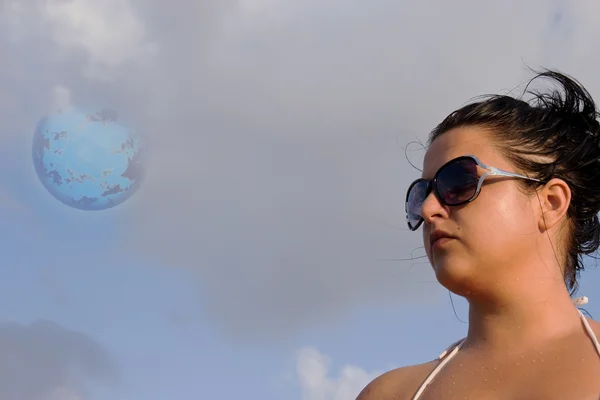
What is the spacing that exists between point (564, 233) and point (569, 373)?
35.1 inches

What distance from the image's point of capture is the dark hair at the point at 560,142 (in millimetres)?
3914

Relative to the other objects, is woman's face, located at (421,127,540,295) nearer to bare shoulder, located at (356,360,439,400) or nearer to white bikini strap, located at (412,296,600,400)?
white bikini strap, located at (412,296,600,400)

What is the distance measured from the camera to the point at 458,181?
12.4 feet

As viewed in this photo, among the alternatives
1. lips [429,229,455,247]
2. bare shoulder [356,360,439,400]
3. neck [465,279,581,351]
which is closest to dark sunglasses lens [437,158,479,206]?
lips [429,229,455,247]

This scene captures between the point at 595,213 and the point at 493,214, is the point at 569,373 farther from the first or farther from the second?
the point at 595,213

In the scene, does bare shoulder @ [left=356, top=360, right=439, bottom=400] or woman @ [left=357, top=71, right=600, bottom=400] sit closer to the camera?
woman @ [left=357, top=71, right=600, bottom=400]

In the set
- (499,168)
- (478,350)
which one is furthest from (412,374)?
(499,168)

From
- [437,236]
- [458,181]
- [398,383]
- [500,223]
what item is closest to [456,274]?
[437,236]

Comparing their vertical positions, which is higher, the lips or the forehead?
the forehead

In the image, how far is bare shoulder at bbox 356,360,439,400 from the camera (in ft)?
13.3

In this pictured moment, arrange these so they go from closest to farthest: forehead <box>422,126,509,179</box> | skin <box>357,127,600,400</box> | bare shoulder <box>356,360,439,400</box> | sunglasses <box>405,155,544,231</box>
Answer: skin <box>357,127,600,400</box> < sunglasses <box>405,155,544,231</box> < forehead <box>422,126,509,179</box> < bare shoulder <box>356,360,439,400</box>

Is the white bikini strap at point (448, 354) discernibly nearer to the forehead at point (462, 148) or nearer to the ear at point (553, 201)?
the ear at point (553, 201)

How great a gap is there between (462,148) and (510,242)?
1.98ft

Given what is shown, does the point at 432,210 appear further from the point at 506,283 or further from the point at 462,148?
the point at 506,283
